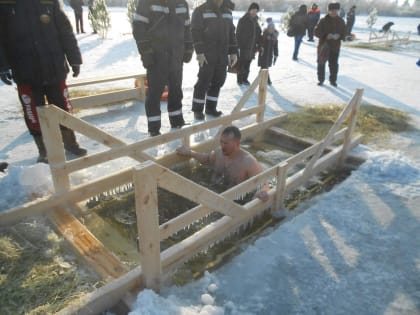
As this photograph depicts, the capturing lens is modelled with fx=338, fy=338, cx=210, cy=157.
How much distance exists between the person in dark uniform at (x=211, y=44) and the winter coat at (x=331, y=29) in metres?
3.21

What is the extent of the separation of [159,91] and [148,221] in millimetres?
2956

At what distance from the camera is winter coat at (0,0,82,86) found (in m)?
3.39

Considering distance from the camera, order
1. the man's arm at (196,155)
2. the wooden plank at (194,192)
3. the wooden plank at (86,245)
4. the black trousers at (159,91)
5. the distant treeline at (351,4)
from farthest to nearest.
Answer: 1. the distant treeline at (351,4)
2. the black trousers at (159,91)
3. the man's arm at (196,155)
4. the wooden plank at (86,245)
5. the wooden plank at (194,192)

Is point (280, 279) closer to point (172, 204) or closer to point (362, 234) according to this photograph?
point (362, 234)

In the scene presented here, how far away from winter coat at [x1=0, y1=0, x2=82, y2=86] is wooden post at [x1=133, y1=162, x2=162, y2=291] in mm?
2497

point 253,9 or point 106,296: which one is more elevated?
point 253,9

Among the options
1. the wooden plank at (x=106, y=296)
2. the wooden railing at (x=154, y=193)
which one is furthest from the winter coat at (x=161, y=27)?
the wooden plank at (x=106, y=296)

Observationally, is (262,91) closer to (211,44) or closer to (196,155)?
(211,44)

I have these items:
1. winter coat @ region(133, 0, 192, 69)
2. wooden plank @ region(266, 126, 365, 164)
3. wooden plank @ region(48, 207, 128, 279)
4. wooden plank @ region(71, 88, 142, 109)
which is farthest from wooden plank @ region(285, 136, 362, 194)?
wooden plank @ region(71, 88, 142, 109)

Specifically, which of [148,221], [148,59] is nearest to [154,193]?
[148,221]

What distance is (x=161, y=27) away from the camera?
170 inches

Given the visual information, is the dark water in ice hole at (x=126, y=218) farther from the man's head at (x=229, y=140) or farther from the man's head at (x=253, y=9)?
the man's head at (x=253, y=9)

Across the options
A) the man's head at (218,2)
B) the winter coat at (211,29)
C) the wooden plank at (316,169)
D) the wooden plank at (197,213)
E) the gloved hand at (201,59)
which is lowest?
the wooden plank at (316,169)

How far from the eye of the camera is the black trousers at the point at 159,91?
450 centimetres
